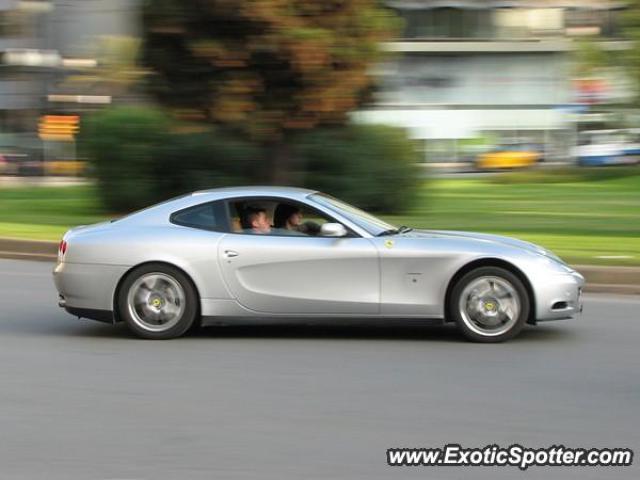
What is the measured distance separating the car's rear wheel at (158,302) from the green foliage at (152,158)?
37.4 feet

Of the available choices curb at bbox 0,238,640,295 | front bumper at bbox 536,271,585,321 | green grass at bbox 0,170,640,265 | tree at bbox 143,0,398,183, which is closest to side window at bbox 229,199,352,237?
front bumper at bbox 536,271,585,321

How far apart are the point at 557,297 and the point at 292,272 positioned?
2060mm

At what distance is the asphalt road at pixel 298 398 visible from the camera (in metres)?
5.73

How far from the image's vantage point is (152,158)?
2102cm

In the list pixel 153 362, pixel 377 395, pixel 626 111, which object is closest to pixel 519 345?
pixel 377 395

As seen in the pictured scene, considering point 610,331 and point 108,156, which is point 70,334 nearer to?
point 610,331

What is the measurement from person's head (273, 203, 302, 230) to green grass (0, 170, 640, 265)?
18.1ft

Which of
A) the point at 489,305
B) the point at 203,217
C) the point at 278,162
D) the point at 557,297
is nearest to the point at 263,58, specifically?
the point at 278,162

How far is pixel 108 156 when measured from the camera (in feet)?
69.5

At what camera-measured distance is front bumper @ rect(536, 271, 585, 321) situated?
29.1 feet

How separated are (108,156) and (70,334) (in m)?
11.9

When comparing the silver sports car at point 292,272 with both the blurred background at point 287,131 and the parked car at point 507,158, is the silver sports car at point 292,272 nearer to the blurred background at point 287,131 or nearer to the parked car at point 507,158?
the blurred background at point 287,131

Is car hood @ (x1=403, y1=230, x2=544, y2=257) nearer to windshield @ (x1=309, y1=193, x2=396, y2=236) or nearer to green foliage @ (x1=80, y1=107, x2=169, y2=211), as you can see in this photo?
windshield @ (x1=309, y1=193, x2=396, y2=236)

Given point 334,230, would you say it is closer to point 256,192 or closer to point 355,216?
point 355,216
